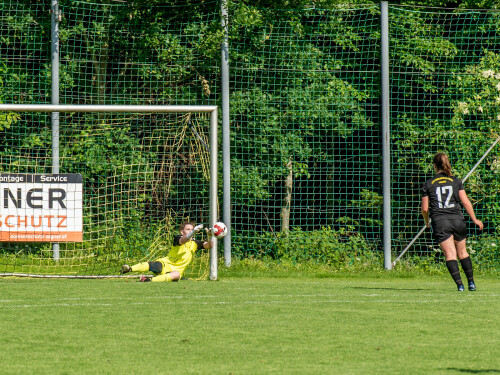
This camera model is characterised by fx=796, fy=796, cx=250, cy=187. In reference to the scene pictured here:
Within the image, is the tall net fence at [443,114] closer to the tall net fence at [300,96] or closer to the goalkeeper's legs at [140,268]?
the tall net fence at [300,96]

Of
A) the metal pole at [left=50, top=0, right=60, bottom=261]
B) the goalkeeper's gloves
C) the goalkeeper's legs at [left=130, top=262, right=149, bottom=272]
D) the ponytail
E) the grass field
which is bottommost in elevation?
the goalkeeper's legs at [left=130, top=262, right=149, bottom=272]

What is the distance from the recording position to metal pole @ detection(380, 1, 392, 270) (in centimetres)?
1298

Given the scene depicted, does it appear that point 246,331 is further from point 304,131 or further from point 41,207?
point 304,131

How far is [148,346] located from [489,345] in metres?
2.20

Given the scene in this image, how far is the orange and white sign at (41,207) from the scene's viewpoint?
1097 centimetres

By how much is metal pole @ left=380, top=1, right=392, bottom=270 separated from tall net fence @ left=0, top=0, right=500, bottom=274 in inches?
14.1

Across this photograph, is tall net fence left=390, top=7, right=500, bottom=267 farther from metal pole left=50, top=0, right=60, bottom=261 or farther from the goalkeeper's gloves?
metal pole left=50, top=0, right=60, bottom=261

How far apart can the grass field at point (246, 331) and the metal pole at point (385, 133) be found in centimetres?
407

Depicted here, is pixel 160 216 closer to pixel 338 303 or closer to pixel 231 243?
pixel 231 243

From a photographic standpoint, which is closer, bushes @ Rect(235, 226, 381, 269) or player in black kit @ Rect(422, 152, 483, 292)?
player in black kit @ Rect(422, 152, 483, 292)

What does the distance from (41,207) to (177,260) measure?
212cm

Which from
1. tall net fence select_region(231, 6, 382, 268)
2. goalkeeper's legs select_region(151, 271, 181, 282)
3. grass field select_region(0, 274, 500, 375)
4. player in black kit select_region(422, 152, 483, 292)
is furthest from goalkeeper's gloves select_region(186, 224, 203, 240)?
tall net fence select_region(231, 6, 382, 268)

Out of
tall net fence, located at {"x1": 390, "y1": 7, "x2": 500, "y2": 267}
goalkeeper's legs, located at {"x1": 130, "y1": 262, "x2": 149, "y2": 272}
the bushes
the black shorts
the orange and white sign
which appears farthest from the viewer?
tall net fence, located at {"x1": 390, "y1": 7, "x2": 500, "y2": 267}

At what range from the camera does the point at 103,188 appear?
12.1 metres
